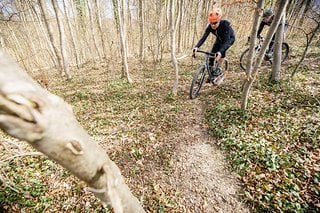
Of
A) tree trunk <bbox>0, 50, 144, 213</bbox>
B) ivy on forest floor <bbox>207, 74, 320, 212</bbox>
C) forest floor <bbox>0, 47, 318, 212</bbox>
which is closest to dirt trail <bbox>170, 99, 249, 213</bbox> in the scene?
forest floor <bbox>0, 47, 318, 212</bbox>

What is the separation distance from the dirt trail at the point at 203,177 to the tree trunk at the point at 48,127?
8.55ft

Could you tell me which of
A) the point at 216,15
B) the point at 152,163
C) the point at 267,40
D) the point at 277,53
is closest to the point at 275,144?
the point at 267,40

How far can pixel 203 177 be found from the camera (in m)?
3.35

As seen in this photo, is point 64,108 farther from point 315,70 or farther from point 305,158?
point 315,70

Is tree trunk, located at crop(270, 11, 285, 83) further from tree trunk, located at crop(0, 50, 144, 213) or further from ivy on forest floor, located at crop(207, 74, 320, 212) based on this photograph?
tree trunk, located at crop(0, 50, 144, 213)

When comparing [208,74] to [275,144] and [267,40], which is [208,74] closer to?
[267,40]

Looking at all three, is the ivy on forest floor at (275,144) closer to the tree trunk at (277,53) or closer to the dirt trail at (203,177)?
the dirt trail at (203,177)

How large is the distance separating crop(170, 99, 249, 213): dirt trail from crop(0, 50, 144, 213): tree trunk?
2607 millimetres

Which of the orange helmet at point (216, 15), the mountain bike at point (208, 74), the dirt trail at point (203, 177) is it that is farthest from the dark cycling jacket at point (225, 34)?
the dirt trail at point (203, 177)

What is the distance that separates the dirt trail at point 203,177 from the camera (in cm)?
290

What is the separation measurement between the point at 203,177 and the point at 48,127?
334cm

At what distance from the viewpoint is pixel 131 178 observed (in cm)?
340

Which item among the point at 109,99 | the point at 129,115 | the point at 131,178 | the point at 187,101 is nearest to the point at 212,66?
the point at 187,101

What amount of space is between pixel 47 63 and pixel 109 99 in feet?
70.3
